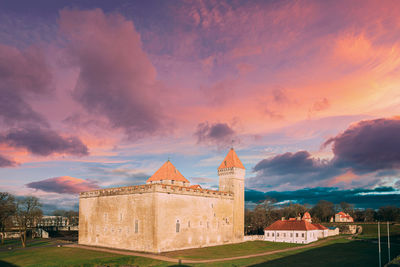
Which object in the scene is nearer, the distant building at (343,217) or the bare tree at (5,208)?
the bare tree at (5,208)

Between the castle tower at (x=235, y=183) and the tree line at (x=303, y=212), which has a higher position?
the castle tower at (x=235, y=183)

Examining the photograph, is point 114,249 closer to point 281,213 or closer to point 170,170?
point 170,170

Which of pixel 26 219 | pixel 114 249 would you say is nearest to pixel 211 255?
pixel 114 249

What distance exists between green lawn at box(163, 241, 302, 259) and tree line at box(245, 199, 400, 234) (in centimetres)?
2559

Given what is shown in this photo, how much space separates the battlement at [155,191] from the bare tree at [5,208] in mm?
17930

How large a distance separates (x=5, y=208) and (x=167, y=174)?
35.1 metres

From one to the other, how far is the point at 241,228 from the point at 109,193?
84.0ft

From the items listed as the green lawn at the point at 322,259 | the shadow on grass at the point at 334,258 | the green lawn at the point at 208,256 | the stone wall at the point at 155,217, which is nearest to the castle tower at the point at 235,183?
the stone wall at the point at 155,217

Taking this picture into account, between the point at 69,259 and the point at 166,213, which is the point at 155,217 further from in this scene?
the point at 69,259

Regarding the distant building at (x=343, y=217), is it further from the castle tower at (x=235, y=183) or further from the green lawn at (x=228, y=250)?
the castle tower at (x=235, y=183)

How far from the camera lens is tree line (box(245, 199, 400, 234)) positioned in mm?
86125

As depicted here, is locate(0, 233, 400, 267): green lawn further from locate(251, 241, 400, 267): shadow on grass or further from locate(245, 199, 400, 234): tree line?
locate(245, 199, 400, 234): tree line

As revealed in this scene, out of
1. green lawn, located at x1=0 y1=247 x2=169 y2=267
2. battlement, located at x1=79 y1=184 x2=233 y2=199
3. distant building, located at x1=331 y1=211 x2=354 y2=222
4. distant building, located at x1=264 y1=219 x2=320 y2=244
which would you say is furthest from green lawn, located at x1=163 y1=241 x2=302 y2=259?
distant building, located at x1=331 y1=211 x2=354 y2=222

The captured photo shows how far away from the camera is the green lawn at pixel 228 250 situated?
141ft
